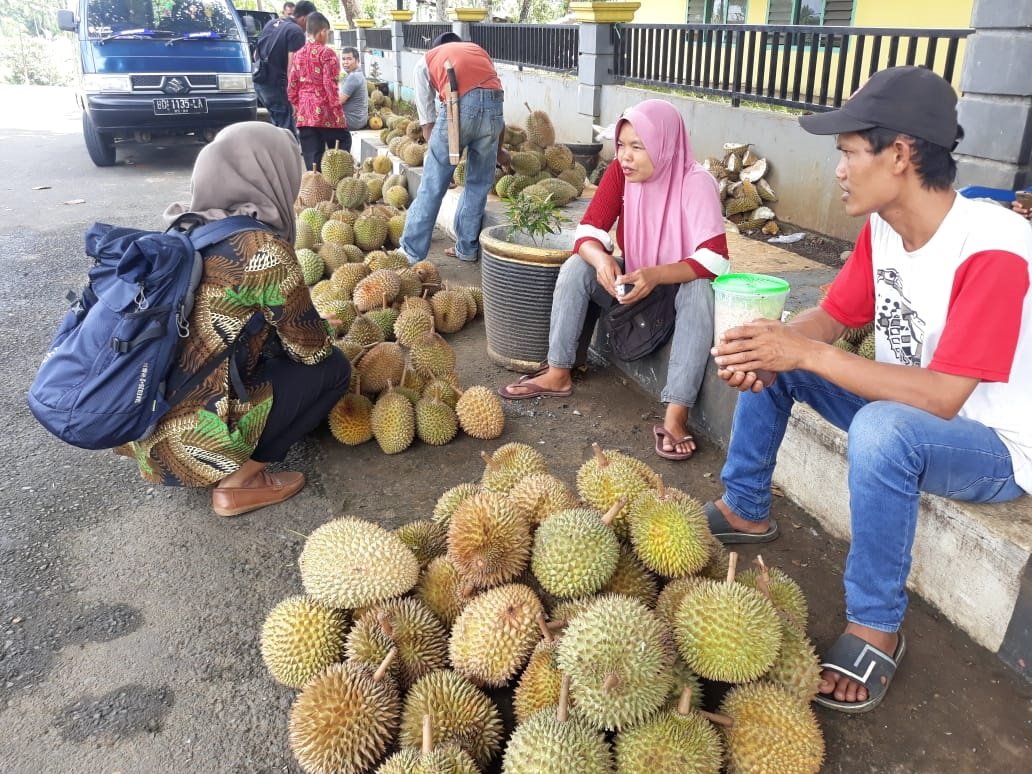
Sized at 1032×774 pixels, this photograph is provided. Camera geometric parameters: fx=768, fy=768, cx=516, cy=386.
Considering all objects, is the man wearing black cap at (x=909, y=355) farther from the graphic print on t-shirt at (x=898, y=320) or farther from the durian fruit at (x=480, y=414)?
the durian fruit at (x=480, y=414)

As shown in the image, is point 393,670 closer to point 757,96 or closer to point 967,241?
point 967,241

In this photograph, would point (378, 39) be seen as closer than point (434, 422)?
No

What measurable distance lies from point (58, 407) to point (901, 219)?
2.37m

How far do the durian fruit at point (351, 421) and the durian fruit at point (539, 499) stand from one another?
1312 millimetres

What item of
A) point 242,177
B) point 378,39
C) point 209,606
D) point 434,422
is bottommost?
point 209,606

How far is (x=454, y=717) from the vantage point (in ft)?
5.33

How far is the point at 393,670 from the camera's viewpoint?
176 centimetres

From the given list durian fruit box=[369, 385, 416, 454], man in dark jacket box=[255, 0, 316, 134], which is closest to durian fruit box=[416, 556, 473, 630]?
durian fruit box=[369, 385, 416, 454]

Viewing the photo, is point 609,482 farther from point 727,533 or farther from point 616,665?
point 727,533

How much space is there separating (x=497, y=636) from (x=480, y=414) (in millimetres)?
1591

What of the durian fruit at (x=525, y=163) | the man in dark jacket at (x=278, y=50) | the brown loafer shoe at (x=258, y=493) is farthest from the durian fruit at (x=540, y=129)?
the brown loafer shoe at (x=258, y=493)

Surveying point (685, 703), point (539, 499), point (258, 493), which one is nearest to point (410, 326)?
point (258, 493)

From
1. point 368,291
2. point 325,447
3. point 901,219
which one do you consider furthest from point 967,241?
point 368,291

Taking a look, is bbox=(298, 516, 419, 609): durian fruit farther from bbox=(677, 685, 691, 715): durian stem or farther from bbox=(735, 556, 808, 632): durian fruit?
bbox=(735, 556, 808, 632): durian fruit
